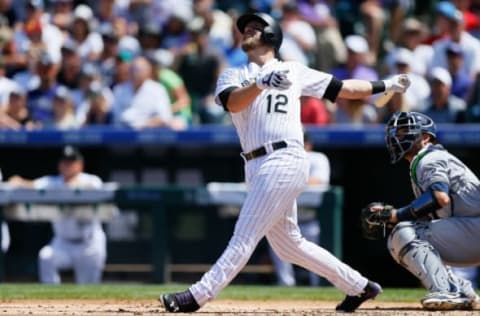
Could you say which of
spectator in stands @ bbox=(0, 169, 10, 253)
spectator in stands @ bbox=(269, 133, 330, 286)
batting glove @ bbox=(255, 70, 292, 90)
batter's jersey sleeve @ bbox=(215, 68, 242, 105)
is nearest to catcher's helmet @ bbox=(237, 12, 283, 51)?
batter's jersey sleeve @ bbox=(215, 68, 242, 105)

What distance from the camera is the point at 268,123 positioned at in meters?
6.69

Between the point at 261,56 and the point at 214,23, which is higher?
the point at 214,23

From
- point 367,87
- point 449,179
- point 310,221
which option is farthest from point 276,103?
point 310,221

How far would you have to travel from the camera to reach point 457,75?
1176cm

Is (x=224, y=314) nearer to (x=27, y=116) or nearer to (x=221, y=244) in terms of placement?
(x=221, y=244)

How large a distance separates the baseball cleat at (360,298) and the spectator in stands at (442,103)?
4471mm

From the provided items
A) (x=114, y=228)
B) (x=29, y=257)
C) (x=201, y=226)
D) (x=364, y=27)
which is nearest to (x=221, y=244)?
(x=201, y=226)

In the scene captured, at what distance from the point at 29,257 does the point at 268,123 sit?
5210 millimetres

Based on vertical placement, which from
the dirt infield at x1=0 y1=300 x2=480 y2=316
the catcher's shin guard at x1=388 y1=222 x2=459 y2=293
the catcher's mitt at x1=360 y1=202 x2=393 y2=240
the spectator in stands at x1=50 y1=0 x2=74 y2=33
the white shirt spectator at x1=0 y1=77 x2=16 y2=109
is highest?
the spectator in stands at x1=50 y1=0 x2=74 y2=33

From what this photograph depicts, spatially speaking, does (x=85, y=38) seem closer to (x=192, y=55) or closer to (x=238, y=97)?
(x=192, y=55)

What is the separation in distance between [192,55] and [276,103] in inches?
254

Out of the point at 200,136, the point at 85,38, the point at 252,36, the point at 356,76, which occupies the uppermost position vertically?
the point at 85,38

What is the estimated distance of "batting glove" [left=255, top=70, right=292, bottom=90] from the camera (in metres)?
6.22

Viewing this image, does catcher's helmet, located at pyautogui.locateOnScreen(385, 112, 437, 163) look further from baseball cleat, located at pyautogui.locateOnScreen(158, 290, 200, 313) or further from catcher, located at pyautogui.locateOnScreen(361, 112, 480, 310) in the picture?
baseball cleat, located at pyautogui.locateOnScreen(158, 290, 200, 313)
